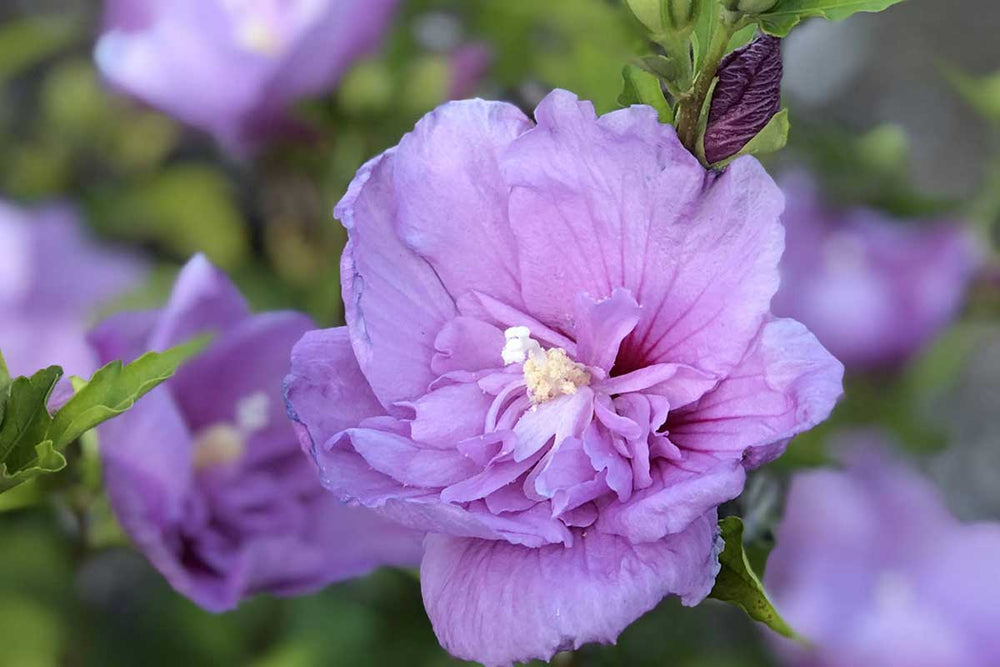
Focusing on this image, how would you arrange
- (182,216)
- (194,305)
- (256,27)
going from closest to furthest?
1. (194,305)
2. (256,27)
3. (182,216)

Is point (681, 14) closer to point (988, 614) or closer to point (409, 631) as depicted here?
point (988, 614)

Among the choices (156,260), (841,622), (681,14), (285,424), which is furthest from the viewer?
(156,260)

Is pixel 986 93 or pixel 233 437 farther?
pixel 986 93

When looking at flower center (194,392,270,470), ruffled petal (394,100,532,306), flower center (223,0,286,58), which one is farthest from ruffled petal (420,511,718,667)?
flower center (223,0,286,58)

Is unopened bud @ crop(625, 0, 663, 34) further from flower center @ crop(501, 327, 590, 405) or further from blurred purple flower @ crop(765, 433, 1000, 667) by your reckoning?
blurred purple flower @ crop(765, 433, 1000, 667)

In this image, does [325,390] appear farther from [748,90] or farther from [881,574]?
[881,574]

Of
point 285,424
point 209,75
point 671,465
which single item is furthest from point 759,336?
point 209,75

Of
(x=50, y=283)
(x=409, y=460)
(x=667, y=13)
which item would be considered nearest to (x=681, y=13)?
(x=667, y=13)

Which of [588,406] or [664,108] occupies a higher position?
[664,108]
